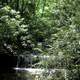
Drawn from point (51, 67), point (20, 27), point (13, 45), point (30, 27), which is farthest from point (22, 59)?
point (51, 67)

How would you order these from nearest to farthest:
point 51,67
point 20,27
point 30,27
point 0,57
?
1. point 51,67
2. point 0,57
3. point 20,27
4. point 30,27

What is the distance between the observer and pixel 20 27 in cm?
1584

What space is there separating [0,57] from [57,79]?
7.64 metres

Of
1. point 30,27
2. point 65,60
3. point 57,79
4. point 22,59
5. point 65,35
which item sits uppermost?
point 65,35

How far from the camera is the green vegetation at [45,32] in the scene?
7.73 metres

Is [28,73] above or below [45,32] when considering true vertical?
below

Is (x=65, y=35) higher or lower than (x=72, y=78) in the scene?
higher

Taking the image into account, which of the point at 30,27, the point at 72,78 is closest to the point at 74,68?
the point at 72,78

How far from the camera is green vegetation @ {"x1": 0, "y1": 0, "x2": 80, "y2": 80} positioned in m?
7.73

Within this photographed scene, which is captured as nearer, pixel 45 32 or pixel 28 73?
pixel 28 73

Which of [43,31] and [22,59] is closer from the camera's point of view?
[22,59]

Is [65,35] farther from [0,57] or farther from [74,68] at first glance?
[0,57]

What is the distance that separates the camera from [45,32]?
746 inches

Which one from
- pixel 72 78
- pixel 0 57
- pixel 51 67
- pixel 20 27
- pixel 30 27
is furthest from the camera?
pixel 30 27
